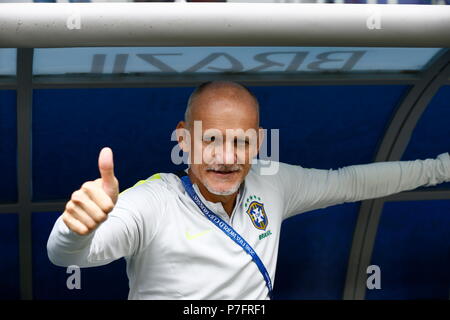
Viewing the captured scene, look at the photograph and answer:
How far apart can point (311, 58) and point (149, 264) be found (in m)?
1.32

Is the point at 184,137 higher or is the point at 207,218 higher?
the point at 184,137

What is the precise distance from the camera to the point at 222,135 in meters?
2.50

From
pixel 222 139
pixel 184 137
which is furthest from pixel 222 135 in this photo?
pixel 184 137

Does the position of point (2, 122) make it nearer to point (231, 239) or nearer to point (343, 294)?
point (231, 239)

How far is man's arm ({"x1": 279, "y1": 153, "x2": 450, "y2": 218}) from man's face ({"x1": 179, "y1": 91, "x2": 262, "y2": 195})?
0.43 m

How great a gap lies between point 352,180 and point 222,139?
781 mm

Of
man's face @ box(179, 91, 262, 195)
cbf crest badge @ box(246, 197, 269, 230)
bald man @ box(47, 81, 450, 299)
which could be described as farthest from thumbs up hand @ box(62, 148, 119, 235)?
cbf crest badge @ box(246, 197, 269, 230)

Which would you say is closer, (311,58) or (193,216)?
(193,216)

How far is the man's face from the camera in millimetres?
2504

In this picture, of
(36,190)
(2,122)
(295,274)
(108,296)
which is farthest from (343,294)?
(2,122)

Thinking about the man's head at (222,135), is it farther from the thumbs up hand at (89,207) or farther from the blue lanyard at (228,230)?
the thumbs up hand at (89,207)
